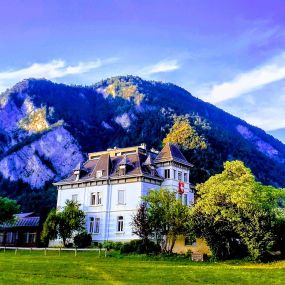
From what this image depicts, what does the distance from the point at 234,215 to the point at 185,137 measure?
9641cm

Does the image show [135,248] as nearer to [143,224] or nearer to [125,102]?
[143,224]

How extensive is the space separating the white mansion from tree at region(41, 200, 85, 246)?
3.64 metres

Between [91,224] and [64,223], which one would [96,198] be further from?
[64,223]

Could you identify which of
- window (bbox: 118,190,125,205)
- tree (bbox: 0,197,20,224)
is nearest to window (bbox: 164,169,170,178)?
window (bbox: 118,190,125,205)

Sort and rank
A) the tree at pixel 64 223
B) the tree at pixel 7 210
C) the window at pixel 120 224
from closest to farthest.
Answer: the tree at pixel 64 223 → the window at pixel 120 224 → the tree at pixel 7 210

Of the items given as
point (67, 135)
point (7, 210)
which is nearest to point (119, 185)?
point (7, 210)

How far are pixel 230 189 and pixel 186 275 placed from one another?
50.7ft

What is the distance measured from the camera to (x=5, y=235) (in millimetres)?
61594

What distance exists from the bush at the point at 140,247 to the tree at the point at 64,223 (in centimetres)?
760

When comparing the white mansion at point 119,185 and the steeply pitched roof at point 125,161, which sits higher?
the steeply pitched roof at point 125,161

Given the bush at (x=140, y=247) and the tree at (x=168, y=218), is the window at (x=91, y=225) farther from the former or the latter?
the tree at (x=168, y=218)

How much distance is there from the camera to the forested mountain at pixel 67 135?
13938 cm

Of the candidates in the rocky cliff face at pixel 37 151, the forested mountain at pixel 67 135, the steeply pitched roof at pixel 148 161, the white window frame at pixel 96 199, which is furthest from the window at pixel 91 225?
the rocky cliff face at pixel 37 151

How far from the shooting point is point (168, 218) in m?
41.7
